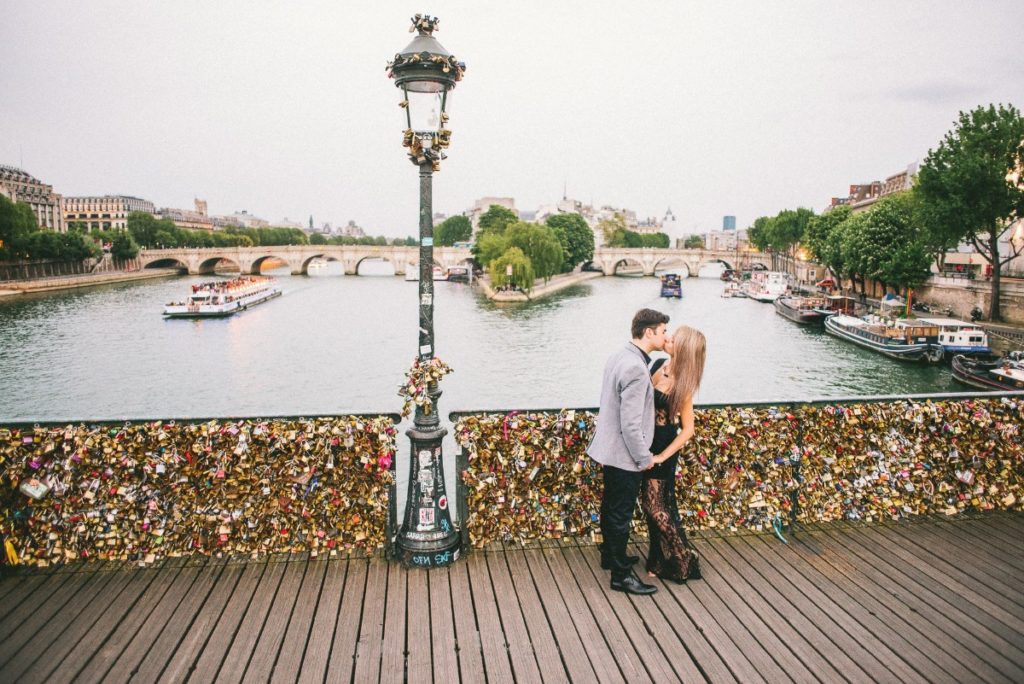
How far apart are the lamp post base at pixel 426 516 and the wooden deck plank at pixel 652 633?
3.74ft

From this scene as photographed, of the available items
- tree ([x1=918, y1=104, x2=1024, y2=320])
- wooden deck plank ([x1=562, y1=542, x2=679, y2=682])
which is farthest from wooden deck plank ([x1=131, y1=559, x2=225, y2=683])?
tree ([x1=918, y1=104, x2=1024, y2=320])

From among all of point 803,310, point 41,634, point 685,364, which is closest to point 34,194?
point 803,310

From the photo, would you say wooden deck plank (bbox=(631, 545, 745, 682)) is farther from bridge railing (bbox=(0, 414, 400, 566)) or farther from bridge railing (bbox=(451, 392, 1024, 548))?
bridge railing (bbox=(0, 414, 400, 566))

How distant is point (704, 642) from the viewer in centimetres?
433

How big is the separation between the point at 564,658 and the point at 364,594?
1.52 m

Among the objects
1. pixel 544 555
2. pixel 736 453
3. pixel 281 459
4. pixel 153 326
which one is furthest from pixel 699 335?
pixel 153 326

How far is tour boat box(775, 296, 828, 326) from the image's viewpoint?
43969mm

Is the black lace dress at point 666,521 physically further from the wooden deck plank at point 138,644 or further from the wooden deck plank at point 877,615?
the wooden deck plank at point 138,644

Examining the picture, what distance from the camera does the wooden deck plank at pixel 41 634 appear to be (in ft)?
13.1

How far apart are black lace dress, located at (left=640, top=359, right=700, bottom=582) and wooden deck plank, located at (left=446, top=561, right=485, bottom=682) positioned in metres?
1.30

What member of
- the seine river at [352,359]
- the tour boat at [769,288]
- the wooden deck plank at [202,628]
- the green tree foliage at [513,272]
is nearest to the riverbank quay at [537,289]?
the green tree foliage at [513,272]

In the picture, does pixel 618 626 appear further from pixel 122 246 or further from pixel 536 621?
pixel 122 246

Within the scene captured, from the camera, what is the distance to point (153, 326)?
39875 millimetres

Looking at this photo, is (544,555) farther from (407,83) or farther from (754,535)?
(407,83)
